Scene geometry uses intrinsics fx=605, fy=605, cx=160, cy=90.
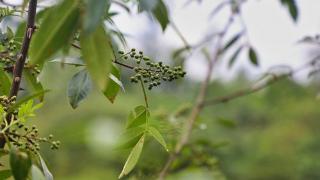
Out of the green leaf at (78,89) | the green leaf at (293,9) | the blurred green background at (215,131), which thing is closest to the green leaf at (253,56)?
the green leaf at (293,9)

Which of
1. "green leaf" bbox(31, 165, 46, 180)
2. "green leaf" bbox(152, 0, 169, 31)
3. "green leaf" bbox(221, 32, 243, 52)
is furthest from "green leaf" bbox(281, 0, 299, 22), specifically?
"green leaf" bbox(31, 165, 46, 180)

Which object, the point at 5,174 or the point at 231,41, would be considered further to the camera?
the point at 231,41

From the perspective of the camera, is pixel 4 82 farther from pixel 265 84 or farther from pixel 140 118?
pixel 265 84

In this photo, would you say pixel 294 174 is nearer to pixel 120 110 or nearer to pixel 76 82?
pixel 120 110

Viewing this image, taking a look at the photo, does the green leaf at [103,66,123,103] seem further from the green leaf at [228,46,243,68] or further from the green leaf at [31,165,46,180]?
the green leaf at [228,46,243,68]

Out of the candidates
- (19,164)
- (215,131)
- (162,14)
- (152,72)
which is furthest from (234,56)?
(215,131)

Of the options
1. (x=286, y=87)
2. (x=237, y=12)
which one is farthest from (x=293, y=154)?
(x=237, y=12)
